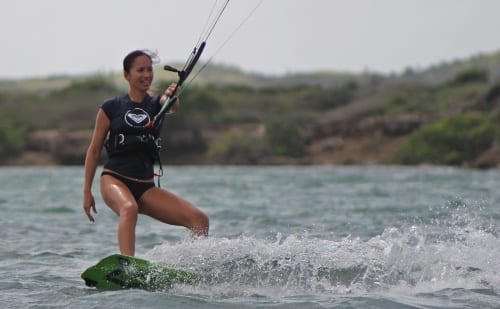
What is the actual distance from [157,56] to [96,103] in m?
74.4

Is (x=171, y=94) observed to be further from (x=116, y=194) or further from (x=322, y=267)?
(x=322, y=267)

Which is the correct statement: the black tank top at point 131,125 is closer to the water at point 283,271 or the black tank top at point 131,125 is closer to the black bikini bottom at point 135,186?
the black bikini bottom at point 135,186

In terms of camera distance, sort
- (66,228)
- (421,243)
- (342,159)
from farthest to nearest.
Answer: (342,159) → (66,228) → (421,243)

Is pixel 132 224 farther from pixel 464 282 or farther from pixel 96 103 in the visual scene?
pixel 96 103

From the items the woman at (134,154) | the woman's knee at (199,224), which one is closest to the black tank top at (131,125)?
the woman at (134,154)

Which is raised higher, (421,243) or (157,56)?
(157,56)

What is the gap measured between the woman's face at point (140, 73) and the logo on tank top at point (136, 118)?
20cm

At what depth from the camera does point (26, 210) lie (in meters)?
17.1

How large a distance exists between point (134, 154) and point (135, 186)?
0.25 m

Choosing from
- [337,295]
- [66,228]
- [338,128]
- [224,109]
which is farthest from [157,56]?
[224,109]

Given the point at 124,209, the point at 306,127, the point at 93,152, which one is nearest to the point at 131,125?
the point at 93,152

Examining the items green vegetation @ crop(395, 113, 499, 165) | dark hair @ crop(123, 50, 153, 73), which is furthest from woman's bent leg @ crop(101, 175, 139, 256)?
green vegetation @ crop(395, 113, 499, 165)

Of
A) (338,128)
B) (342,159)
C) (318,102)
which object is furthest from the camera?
(318,102)

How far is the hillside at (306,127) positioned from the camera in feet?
182
